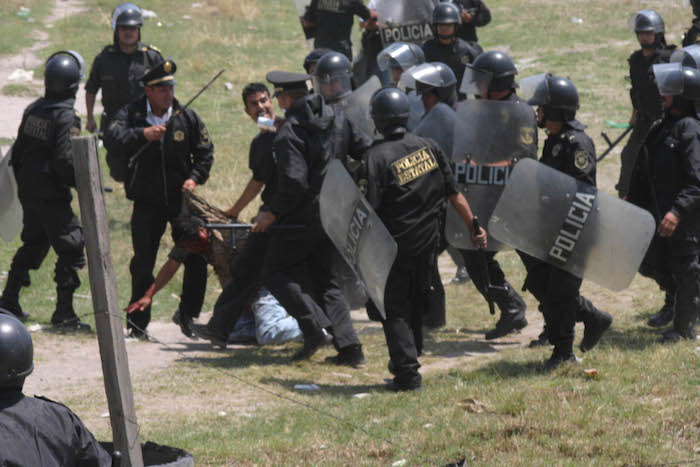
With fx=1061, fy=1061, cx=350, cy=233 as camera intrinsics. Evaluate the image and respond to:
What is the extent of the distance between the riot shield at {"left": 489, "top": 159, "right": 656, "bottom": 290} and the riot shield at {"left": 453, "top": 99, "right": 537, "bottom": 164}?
0.84 m

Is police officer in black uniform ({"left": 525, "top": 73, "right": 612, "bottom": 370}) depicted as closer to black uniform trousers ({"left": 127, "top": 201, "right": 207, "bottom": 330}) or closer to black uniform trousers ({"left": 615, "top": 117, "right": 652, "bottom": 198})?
black uniform trousers ({"left": 615, "top": 117, "right": 652, "bottom": 198})

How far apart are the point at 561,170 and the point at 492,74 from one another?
1231mm

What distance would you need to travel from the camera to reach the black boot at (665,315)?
24.6ft

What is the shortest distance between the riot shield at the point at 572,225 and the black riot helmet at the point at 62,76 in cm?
343

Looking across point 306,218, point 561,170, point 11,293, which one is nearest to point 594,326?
point 561,170

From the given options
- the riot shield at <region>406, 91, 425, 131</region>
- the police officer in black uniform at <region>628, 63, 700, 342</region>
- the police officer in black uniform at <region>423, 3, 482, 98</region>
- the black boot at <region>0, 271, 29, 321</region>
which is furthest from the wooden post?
the police officer in black uniform at <region>423, 3, 482, 98</region>

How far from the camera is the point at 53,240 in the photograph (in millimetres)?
7961

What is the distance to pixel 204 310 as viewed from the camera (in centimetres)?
909

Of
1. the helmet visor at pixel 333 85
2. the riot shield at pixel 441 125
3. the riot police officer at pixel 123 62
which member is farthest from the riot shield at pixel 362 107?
the riot police officer at pixel 123 62

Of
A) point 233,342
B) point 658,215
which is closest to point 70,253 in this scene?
point 233,342

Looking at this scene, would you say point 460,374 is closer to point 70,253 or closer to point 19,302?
point 70,253

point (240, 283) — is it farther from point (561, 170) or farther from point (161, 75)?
point (561, 170)

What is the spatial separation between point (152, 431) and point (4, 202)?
269cm

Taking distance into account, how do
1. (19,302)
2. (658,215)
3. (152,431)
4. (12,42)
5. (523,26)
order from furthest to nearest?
(523,26) < (12,42) < (19,302) < (658,215) < (152,431)
